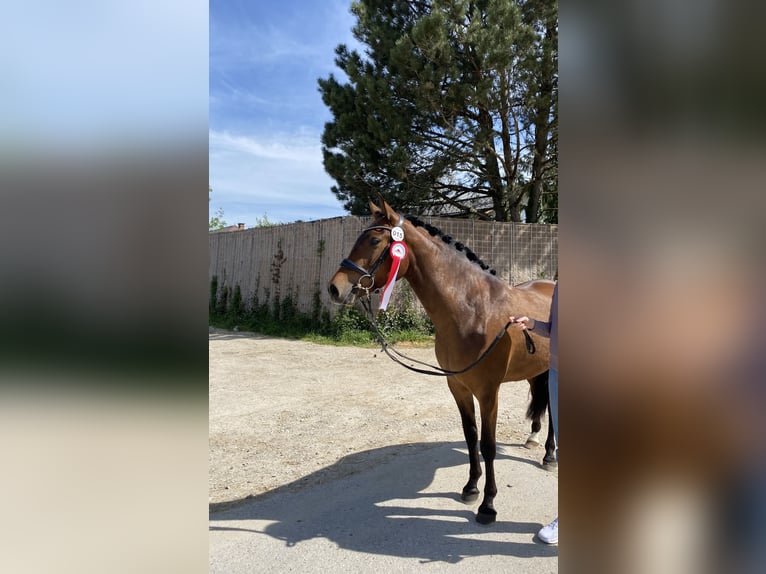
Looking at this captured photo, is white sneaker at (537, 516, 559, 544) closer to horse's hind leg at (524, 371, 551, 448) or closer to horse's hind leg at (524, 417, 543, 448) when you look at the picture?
horse's hind leg at (524, 371, 551, 448)

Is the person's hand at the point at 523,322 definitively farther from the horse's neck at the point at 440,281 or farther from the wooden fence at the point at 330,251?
the wooden fence at the point at 330,251

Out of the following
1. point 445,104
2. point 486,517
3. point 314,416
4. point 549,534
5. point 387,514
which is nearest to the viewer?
point 549,534

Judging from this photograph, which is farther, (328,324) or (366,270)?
(328,324)

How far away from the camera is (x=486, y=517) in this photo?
113 inches

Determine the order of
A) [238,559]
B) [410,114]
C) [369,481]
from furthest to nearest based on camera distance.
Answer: [410,114] → [369,481] → [238,559]

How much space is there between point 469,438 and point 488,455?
258mm

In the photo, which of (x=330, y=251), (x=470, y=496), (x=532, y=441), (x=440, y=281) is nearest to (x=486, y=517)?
(x=470, y=496)

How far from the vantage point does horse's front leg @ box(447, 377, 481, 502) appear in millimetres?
3191

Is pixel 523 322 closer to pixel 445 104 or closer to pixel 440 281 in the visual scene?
pixel 440 281

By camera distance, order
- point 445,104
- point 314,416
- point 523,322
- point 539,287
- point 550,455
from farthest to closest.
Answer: point 445,104
point 314,416
point 539,287
point 550,455
point 523,322
